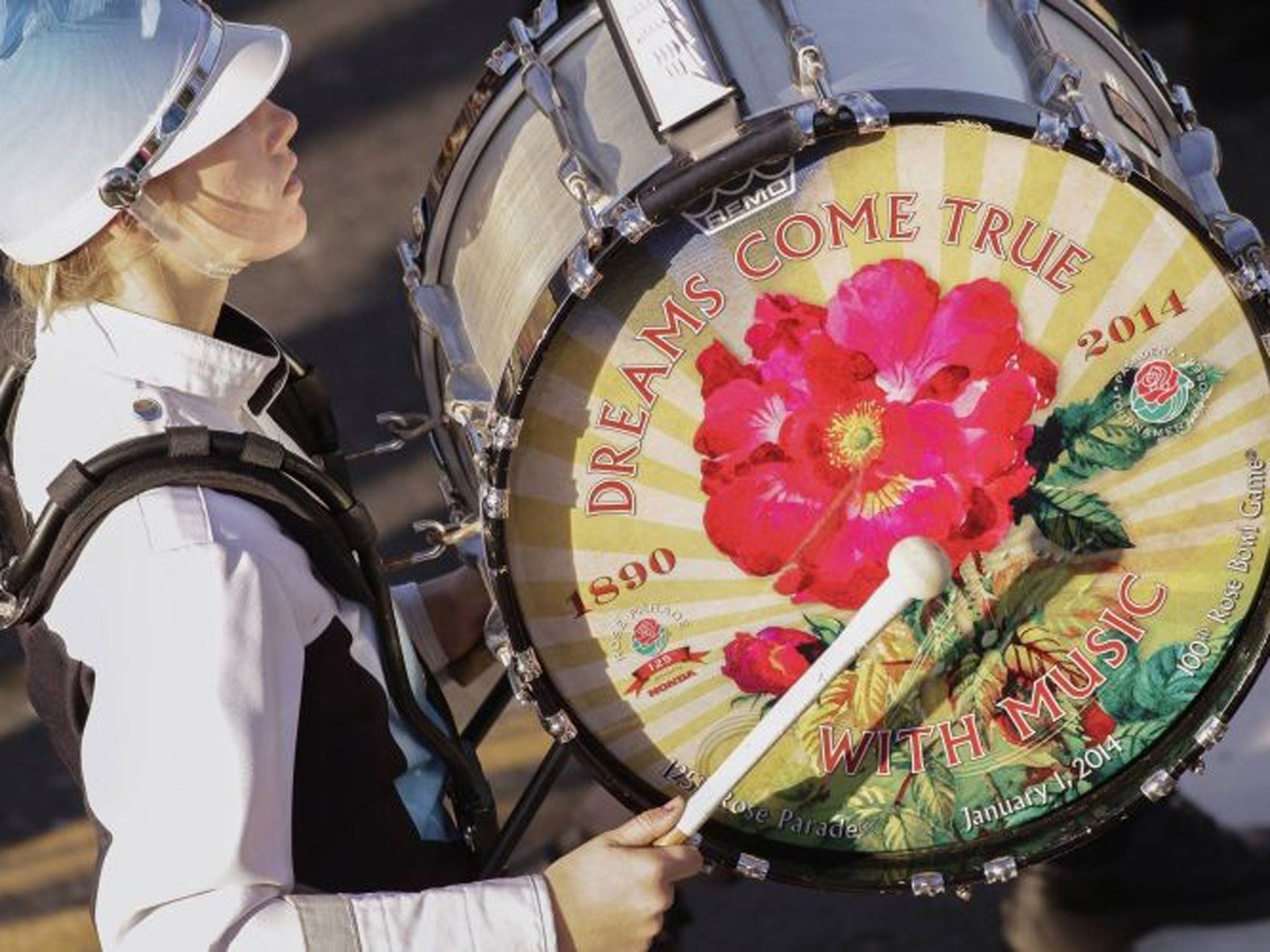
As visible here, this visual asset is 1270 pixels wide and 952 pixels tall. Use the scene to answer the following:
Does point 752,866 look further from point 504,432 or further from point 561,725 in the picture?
point 504,432

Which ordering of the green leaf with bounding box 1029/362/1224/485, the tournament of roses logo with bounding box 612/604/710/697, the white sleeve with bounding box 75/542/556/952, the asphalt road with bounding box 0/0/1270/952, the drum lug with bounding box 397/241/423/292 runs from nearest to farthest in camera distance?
the white sleeve with bounding box 75/542/556/952 < the green leaf with bounding box 1029/362/1224/485 < the tournament of roses logo with bounding box 612/604/710/697 < the drum lug with bounding box 397/241/423/292 < the asphalt road with bounding box 0/0/1270/952

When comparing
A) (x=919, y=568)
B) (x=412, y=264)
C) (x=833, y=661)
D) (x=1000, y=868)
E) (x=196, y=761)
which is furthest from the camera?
(x=412, y=264)

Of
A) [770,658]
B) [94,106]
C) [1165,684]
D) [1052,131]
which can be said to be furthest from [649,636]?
[94,106]

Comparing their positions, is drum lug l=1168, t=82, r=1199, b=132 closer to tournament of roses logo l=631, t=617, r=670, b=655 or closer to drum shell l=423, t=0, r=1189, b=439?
drum shell l=423, t=0, r=1189, b=439

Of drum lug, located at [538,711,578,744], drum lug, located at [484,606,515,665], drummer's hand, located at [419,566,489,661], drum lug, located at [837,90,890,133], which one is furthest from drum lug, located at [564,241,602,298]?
drummer's hand, located at [419,566,489,661]

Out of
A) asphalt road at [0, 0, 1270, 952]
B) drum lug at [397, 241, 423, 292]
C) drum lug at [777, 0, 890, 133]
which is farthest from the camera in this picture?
asphalt road at [0, 0, 1270, 952]

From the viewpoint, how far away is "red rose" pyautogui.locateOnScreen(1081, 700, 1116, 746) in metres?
2.49

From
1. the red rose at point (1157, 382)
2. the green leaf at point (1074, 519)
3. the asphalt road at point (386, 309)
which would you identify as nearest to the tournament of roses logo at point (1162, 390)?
the red rose at point (1157, 382)

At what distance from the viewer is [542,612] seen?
2420 millimetres

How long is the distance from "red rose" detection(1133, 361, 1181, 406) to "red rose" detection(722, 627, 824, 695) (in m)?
0.45

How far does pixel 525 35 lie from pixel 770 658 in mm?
761

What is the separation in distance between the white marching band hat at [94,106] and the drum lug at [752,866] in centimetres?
101

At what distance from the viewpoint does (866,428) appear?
7.62 ft

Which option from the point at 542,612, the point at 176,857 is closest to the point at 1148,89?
the point at 542,612
